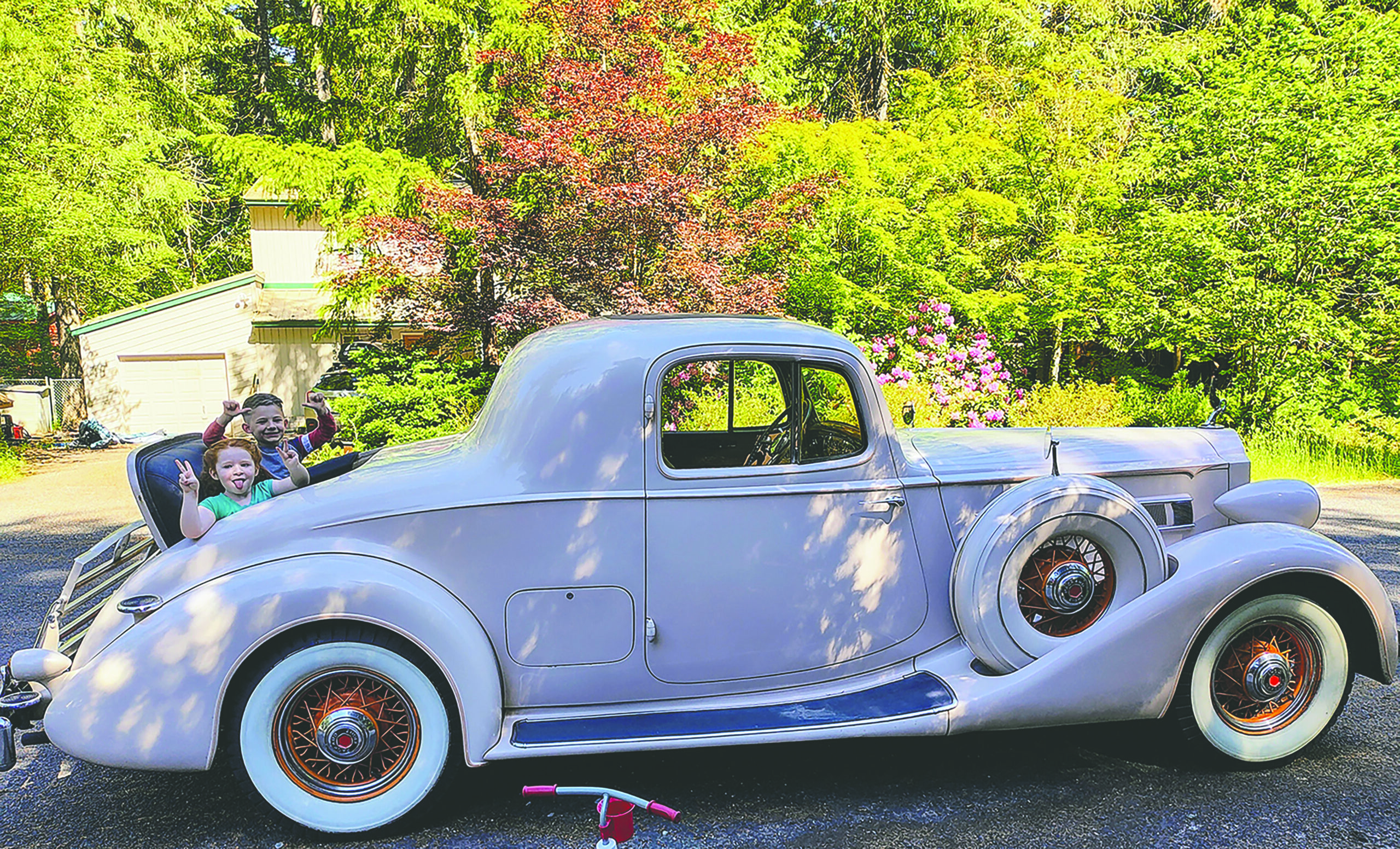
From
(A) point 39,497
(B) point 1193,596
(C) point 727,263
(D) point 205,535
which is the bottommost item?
(A) point 39,497

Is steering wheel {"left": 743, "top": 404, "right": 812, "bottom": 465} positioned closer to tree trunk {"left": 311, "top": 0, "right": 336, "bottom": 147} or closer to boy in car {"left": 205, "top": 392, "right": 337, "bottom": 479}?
boy in car {"left": 205, "top": 392, "right": 337, "bottom": 479}

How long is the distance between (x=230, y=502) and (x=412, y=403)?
828cm

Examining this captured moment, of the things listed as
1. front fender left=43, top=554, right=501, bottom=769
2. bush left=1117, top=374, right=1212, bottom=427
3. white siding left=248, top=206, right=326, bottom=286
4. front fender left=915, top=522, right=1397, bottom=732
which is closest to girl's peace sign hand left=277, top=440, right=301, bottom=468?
front fender left=43, top=554, right=501, bottom=769

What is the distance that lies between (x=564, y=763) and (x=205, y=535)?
5.62 feet

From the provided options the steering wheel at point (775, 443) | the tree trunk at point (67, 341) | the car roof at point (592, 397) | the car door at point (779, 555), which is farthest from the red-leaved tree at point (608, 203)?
the tree trunk at point (67, 341)

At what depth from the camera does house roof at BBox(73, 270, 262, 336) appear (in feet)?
63.8

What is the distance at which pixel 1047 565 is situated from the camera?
3834 millimetres

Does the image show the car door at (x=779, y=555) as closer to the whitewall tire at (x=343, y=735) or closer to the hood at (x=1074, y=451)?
the hood at (x=1074, y=451)

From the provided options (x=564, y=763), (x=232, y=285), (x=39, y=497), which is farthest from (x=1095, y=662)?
(x=232, y=285)

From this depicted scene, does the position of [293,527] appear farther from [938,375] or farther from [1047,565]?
[938,375]

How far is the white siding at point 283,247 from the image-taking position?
66.1ft

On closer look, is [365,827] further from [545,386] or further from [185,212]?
[185,212]

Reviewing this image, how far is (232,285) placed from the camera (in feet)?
64.6

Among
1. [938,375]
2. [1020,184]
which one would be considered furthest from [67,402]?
[1020,184]
